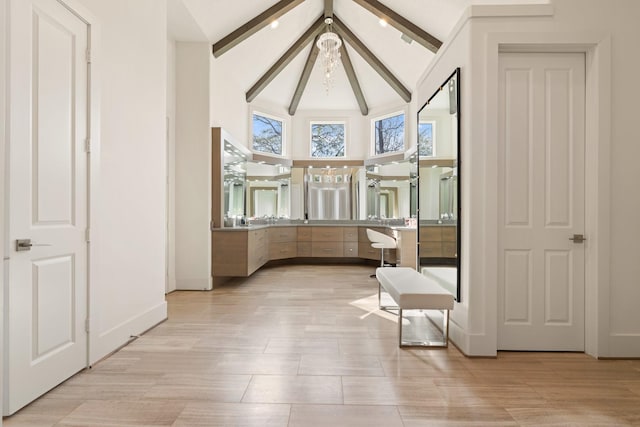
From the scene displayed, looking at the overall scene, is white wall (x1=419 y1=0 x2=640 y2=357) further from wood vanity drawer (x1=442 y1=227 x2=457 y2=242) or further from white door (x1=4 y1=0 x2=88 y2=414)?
white door (x1=4 y1=0 x2=88 y2=414)

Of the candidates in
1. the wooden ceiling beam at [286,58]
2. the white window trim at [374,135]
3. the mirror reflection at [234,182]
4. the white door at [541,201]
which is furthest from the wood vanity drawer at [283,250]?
the white door at [541,201]

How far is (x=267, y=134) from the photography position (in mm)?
7805

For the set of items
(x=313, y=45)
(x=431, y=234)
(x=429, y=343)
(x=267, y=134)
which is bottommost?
(x=429, y=343)

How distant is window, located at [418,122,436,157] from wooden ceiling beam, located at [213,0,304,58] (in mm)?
2858

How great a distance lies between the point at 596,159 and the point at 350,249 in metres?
5.25

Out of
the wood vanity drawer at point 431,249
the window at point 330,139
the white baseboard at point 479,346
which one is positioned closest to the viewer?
the white baseboard at point 479,346

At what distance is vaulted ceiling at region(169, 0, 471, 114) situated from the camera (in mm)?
5023

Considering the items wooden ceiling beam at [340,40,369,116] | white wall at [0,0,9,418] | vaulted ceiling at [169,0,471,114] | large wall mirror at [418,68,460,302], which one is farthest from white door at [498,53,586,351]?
wooden ceiling beam at [340,40,369,116]

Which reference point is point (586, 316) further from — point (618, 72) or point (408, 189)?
point (408, 189)

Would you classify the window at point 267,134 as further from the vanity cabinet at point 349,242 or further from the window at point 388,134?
the vanity cabinet at point 349,242

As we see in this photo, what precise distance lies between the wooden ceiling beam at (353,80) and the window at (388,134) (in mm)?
370

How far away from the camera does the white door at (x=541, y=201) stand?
9.71ft

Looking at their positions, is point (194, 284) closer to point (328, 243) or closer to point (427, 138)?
point (328, 243)

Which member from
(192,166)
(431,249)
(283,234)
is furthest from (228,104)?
(431,249)
